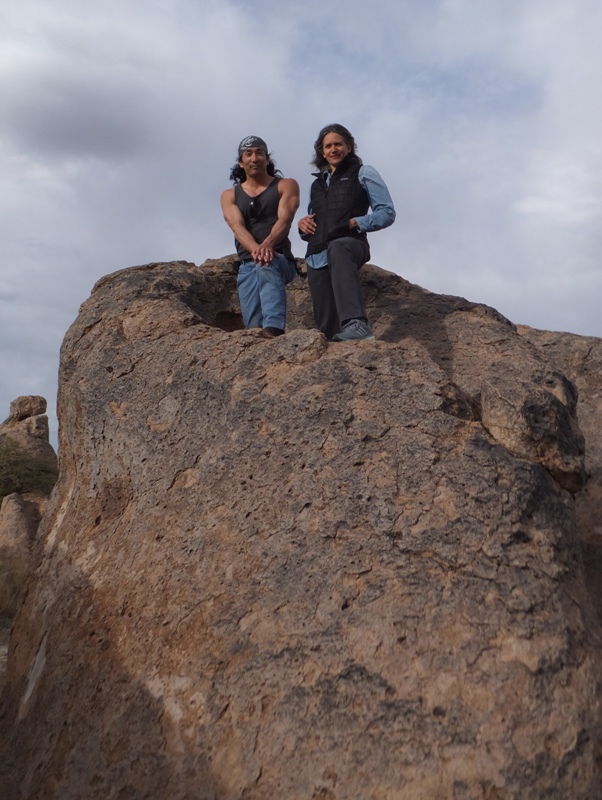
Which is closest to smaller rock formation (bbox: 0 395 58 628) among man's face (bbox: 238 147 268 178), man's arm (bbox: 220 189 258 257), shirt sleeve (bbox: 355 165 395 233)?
man's arm (bbox: 220 189 258 257)

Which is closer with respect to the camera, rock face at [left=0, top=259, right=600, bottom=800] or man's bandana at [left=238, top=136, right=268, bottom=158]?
rock face at [left=0, top=259, right=600, bottom=800]

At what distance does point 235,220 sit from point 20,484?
7.27m

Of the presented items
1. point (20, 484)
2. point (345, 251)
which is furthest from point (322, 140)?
point (20, 484)

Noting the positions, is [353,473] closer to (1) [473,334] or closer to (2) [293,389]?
(2) [293,389]

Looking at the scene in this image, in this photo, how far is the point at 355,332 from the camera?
379 centimetres

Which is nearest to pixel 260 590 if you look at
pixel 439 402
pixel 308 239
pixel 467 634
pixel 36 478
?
pixel 467 634

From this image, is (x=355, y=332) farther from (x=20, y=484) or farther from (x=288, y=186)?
(x=20, y=484)

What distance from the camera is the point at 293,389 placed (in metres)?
3.14

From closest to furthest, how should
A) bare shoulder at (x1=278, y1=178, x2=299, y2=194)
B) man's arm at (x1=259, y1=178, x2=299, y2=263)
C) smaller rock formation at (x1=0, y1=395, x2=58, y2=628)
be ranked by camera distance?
1. man's arm at (x1=259, y1=178, x2=299, y2=263)
2. bare shoulder at (x1=278, y1=178, x2=299, y2=194)
3. smaller rock formation at (x1=0, y1=395, x2=58, y2=628)

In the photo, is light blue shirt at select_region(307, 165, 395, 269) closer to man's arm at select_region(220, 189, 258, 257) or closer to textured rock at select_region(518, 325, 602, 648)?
man's arm at select_region(220, 189, 258, 257)

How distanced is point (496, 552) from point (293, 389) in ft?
3.33

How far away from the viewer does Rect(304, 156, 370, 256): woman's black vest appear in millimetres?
4188

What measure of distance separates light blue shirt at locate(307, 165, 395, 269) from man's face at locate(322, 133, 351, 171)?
0.45 feet

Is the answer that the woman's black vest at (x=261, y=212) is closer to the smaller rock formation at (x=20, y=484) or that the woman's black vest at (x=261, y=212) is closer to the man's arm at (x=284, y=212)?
the man's arm at (x=284, y=212)
